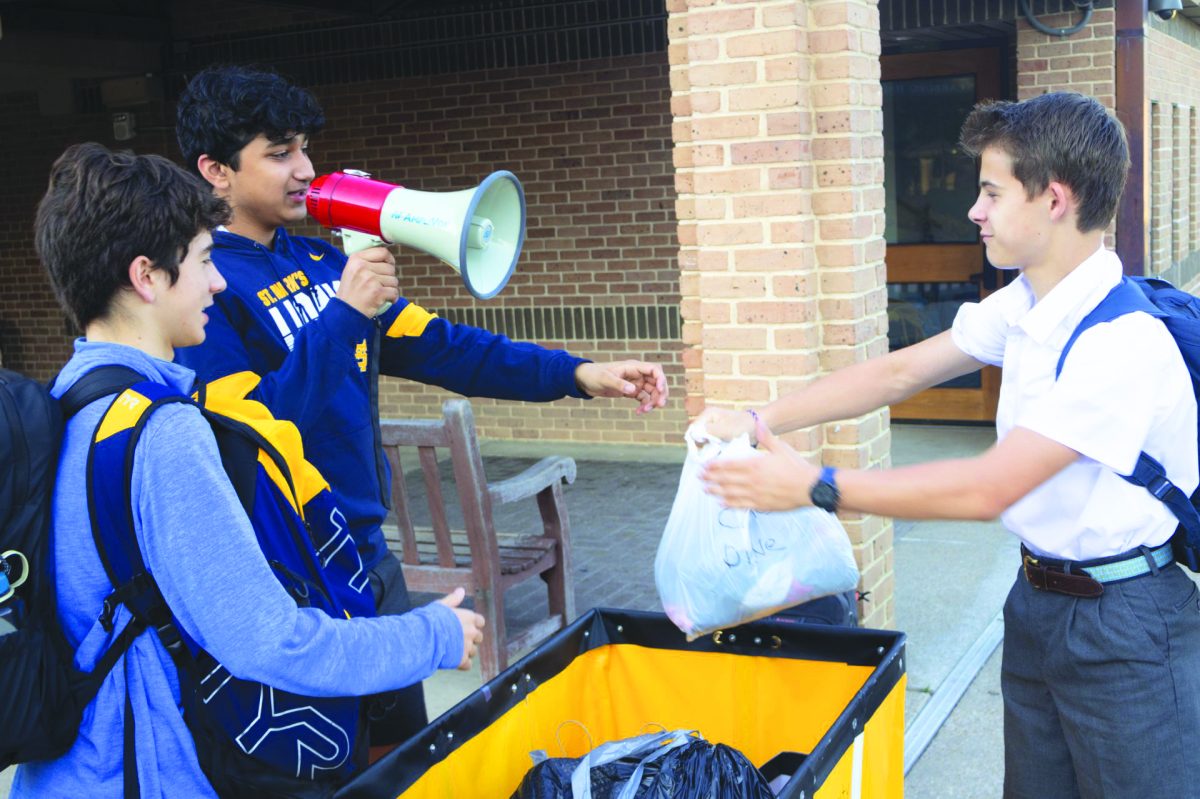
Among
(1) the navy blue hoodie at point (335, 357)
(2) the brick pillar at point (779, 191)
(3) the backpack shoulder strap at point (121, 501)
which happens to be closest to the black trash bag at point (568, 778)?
(1) the navy blue hoodie at point (335, 357)

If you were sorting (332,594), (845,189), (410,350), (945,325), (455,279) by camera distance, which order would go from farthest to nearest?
(455,279), (945,325), (845,189), (410,350), (332,594)

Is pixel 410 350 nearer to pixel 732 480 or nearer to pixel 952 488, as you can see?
pixel 732 480

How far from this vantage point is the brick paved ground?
6.11m

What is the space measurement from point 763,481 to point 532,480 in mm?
2775

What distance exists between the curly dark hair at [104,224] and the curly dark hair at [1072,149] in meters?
1.57

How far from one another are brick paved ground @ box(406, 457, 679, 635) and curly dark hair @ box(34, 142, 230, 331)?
377 cm

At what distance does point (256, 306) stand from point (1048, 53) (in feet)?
22.4

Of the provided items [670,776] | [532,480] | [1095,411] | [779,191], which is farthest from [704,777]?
[532,480]

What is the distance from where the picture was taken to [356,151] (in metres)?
10.2

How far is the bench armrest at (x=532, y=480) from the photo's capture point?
16.2 ft

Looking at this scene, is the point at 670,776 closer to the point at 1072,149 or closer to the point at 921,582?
the point at 1072,149

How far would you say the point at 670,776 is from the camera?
2.27 meters

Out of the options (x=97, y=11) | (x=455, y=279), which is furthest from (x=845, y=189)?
(x=97, y=11)

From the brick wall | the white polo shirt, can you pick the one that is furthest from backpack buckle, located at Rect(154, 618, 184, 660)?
the brick wall
